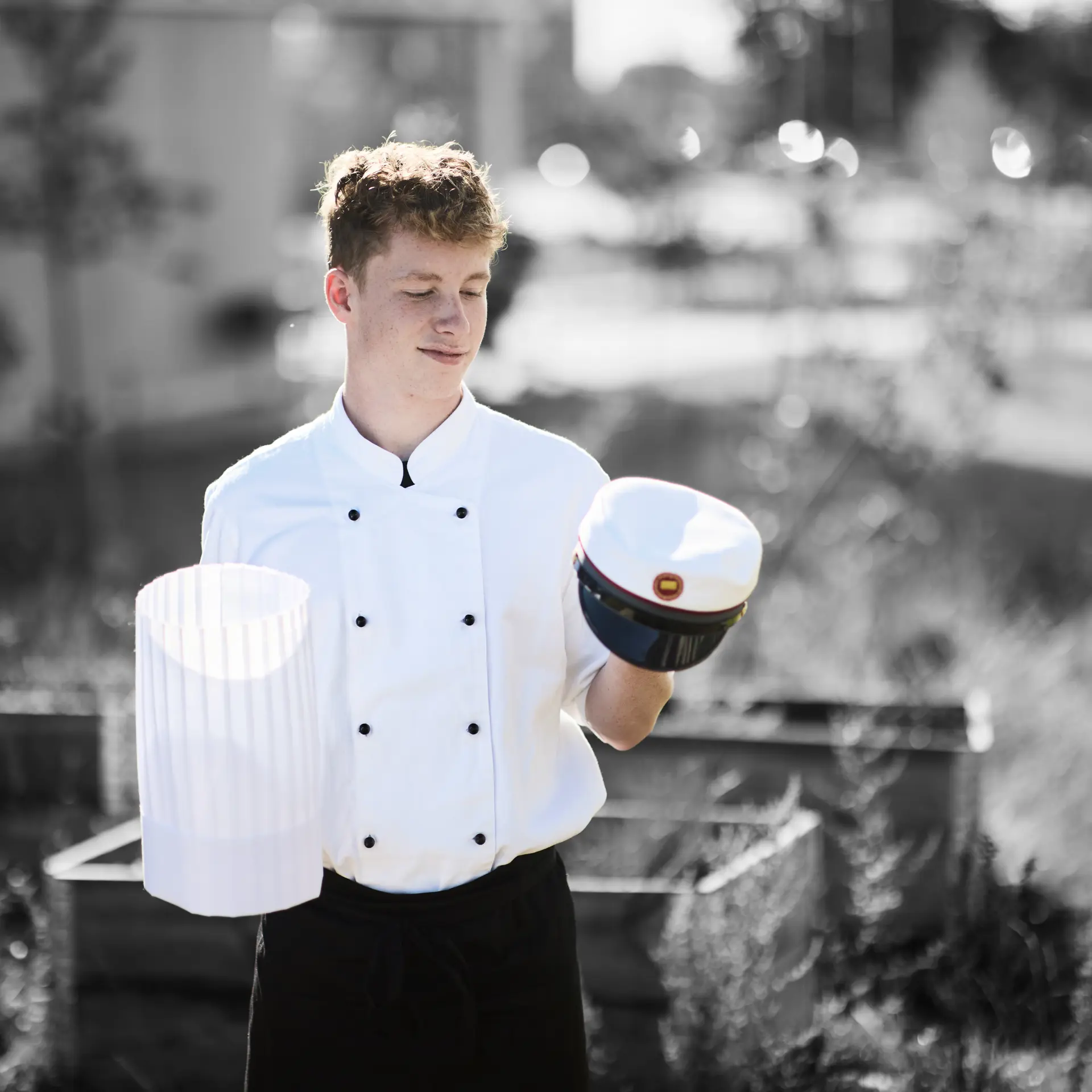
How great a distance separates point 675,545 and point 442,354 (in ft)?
1.46

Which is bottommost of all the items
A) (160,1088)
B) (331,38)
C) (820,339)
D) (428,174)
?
(160,1088)

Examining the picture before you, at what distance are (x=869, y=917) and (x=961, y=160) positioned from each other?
5149mm

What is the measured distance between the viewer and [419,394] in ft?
6.16

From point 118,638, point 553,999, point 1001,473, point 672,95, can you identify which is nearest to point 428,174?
point 553,999

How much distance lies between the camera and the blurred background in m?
4.71

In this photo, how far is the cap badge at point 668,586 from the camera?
5.21 feet

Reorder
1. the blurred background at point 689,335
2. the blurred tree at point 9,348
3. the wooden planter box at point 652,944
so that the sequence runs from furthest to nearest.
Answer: the blurred tree at point 9,348 < the blurred background at point 689,335 < the wooden planter box at point 652,944

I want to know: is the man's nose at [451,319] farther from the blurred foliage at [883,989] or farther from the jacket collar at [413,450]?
the blurred foliage at [883,989]

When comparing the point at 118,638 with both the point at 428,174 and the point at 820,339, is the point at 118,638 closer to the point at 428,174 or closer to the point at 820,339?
the point at 820,339

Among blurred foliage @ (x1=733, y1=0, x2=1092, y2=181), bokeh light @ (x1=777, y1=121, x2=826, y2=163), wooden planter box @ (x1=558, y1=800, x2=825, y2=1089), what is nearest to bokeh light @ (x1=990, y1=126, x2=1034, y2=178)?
bokeh light @ (x1=777, y1=121, x2=826, y2=163)

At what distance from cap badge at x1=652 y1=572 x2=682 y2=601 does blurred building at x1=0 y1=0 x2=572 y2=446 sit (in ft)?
25.2

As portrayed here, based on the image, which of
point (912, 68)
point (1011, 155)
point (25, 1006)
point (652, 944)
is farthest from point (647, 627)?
point (912, 68)

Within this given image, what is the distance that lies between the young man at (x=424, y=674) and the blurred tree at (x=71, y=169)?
4.76m

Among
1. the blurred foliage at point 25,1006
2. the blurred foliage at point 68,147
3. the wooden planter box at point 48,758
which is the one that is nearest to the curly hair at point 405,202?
the blurred foliage at point 25,1006
